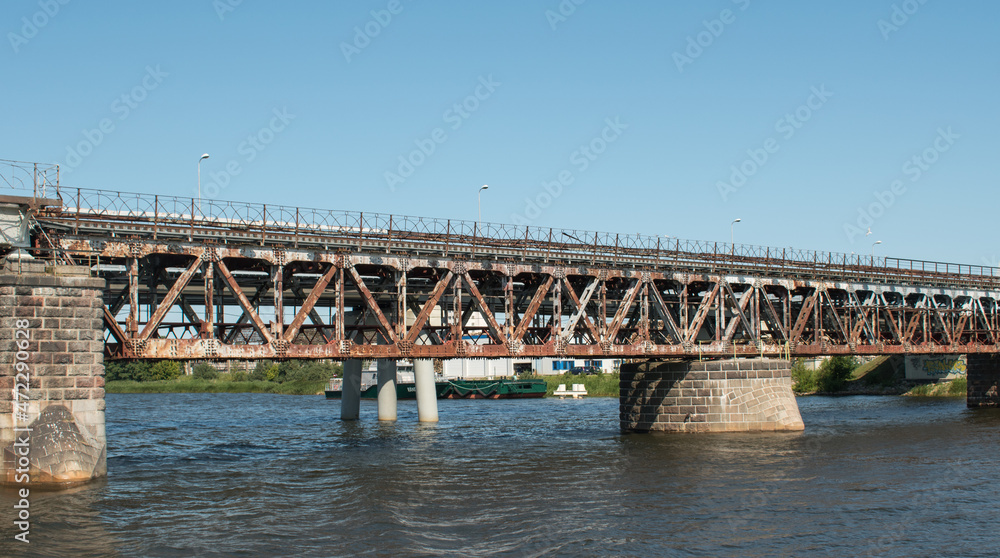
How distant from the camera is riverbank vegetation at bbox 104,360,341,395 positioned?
144875mm

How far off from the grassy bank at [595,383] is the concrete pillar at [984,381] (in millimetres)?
50724

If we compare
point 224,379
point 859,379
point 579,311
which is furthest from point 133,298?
point 224,379

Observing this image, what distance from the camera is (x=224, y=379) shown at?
533 feet

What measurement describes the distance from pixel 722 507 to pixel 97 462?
21902mm

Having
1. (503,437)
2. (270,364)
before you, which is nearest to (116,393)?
(270,364)

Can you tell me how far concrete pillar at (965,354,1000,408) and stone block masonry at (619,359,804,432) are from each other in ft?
110

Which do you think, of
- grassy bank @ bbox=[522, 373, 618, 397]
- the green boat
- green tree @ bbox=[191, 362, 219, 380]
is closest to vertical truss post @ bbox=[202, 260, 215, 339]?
the green boat

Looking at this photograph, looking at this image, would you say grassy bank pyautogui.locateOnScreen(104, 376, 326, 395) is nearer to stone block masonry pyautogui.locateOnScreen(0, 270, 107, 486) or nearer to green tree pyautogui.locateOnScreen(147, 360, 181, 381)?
green tree pyautogui.locateOnScreen(147, 360, 181, 381)

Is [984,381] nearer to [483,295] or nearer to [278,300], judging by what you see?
[483,295]

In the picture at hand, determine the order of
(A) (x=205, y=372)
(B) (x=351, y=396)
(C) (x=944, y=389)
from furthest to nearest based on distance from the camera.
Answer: (A) (x=205, y=372)
(C) (x=944, y=389)
(B) (x=351, y=396)

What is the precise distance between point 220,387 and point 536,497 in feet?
414

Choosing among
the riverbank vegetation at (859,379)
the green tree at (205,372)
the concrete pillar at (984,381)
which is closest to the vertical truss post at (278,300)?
the concrete pillar at (984,381)

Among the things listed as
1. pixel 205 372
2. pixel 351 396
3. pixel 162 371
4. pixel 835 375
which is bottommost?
pixel 205 372

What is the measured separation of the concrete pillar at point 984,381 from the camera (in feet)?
254
